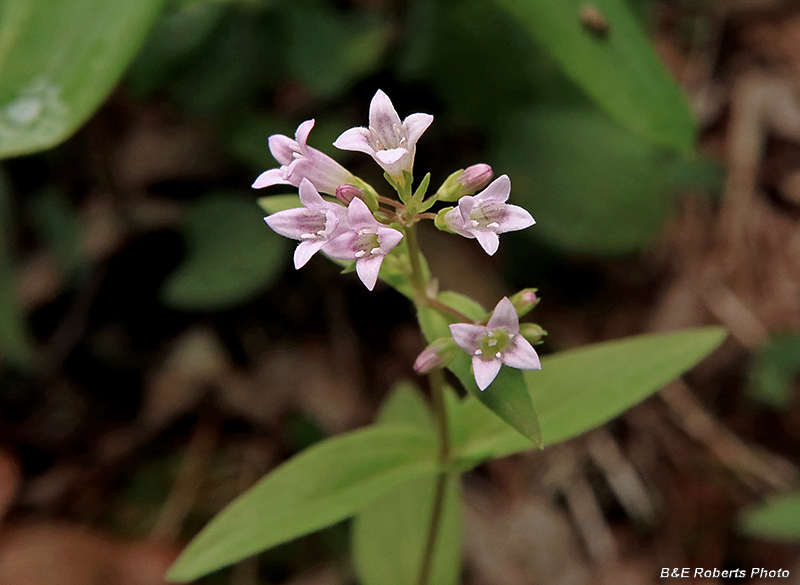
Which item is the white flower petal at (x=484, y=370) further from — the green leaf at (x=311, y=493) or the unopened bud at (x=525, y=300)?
the green leaf at (x=311, y=493)

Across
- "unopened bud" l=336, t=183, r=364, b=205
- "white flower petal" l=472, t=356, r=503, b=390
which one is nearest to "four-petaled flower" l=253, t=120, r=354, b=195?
"unopened bud" l=336, t=183, r=364, b=205

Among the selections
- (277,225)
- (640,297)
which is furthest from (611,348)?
(640,297)

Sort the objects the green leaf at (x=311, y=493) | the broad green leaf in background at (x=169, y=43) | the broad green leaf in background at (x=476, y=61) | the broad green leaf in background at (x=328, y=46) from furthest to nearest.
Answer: the broad green leaf in background at (x=476, y=61), the broad green leaf in background at (x=328, y=46), the broad green leaf in background at (x=169, y=43), the green leaf at (x=311, y=493)

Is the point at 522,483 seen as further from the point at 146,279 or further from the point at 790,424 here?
the point at 146,279

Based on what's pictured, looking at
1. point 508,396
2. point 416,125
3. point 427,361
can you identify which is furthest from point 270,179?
point 508,396

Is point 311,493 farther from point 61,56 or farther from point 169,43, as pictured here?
point 169,43

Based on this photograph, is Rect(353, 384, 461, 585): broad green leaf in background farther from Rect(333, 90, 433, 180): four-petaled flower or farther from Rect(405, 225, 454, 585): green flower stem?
Rect(333, 90, 433, 180): four-petaled flower

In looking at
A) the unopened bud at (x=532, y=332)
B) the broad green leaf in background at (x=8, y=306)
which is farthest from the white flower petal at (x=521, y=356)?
the broad green leaf in background at (x=8, y=306)
